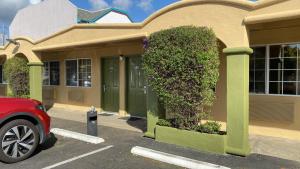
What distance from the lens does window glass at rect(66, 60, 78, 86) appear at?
39.9ft

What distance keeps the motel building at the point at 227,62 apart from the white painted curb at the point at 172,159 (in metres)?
1.10

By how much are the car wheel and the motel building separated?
280 centimetres

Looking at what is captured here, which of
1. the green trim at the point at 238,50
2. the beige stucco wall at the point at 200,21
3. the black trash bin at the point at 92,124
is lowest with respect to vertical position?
the black trash bin at the point at 92,124

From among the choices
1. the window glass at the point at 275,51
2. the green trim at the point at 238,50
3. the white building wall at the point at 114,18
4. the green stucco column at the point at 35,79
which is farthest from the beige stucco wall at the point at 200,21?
the white building wall at the point at 114,18

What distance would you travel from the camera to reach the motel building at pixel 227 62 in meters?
5.60

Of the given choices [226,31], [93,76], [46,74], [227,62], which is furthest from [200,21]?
[46,74]

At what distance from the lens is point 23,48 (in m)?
12.1

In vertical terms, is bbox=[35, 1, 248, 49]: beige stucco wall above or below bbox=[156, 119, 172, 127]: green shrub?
above

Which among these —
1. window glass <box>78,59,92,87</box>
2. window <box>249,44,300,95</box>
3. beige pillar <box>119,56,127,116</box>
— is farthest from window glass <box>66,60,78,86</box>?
window <box>249,44,300,95</box>

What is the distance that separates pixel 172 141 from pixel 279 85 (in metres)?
3.13

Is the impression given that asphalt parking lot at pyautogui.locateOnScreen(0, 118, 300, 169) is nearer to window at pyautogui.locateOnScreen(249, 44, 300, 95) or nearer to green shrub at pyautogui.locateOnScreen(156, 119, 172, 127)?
green shrub at pyautogui.locateOnScreen(156, 119, 172, 127)

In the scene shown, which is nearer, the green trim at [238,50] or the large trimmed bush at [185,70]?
the green trim at [238,50]

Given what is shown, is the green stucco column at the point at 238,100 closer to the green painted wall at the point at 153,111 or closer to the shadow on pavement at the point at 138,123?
the green painted wall at the point at 153,111

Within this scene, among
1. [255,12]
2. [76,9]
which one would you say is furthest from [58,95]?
[255,12]
